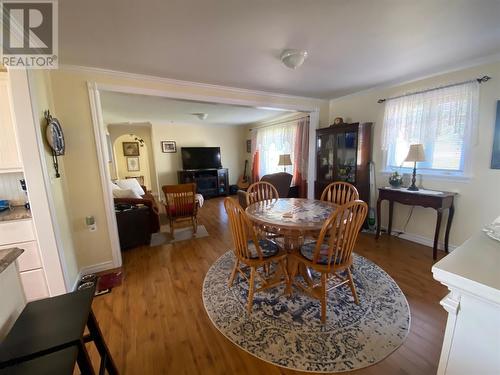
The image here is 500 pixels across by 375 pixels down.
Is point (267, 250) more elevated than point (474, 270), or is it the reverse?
point (474, 270)

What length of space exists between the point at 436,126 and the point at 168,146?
20.0 feet

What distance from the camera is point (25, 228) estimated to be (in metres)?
1.75

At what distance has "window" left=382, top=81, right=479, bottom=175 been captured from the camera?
2484mm

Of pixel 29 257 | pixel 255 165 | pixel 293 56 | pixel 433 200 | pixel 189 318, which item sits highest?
pixel 293 56

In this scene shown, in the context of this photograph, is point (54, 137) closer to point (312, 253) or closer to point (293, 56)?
point (293, 56)

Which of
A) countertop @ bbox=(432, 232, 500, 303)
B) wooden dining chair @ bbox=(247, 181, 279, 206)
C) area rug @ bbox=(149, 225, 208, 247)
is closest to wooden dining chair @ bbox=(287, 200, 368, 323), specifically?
countertop @ bbox=(432, 232, 500, 303)

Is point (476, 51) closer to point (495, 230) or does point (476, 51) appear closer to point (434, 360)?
point (495, 230)

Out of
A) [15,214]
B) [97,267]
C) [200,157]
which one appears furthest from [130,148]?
[15,214]

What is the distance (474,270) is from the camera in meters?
0.76

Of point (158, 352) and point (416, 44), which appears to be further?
point (416, 44)

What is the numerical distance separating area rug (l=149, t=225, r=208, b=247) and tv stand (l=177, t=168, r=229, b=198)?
8.42 ft

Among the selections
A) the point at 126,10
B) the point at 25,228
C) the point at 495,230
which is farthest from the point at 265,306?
the point at 126,10

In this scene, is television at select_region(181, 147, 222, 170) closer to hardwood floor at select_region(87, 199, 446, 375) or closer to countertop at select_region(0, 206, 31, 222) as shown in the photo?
hardwood floor at select_region(87, 199, 446, 375)

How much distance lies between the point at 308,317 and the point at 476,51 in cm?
304
